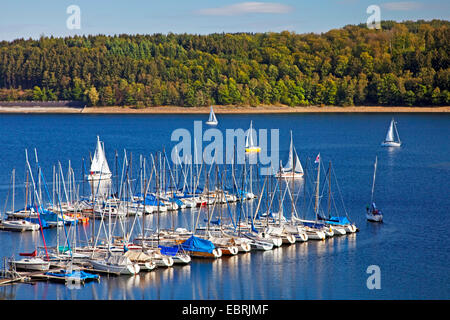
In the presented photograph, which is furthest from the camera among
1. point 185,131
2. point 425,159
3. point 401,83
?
point 401,83

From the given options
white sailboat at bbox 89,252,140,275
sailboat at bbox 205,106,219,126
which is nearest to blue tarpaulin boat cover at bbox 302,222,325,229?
white sailboat at bbox 89,252,140,275

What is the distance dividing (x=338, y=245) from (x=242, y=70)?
134378 millimetres

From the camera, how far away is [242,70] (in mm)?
174750

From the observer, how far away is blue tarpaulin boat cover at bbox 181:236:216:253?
1547 inches

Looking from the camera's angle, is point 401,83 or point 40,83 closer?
point 401,83

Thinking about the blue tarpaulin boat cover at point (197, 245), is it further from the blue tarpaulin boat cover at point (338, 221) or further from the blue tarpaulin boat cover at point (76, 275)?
the blue tarpaulin boat cover at point (338, 221)

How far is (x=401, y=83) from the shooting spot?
155 meters

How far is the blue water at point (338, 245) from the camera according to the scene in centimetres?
3459

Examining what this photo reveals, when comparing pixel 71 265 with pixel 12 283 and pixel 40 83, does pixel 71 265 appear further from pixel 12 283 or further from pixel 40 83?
pixel 40 83

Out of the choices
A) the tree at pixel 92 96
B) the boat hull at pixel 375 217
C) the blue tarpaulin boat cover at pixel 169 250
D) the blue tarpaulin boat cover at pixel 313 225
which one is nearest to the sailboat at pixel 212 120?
the tree at pixel 92 96

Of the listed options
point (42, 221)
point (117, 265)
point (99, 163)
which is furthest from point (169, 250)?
point (99, 163)

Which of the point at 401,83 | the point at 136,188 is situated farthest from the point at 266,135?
the point at 401,83

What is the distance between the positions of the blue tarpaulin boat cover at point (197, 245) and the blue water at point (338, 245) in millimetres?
848

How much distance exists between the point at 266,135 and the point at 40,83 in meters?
87.0
